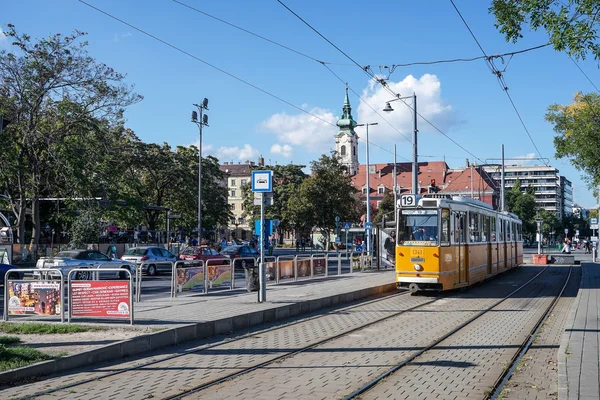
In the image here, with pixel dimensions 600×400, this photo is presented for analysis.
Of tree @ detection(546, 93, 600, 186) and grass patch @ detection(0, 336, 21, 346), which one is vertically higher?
tree @ detection(546, 93, 600, 186)

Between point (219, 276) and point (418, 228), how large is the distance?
21.3 ft

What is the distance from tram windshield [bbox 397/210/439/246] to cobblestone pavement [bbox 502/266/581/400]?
5.82m

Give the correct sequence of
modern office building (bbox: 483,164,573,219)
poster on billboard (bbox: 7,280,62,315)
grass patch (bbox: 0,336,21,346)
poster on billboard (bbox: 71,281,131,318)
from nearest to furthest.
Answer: grass patch (bbox: 0,336,21,346) → poster on billboard (bbox: 71,281,131,318) → poster on billboard (bbox: 7,280,62,315) → modern office building (bbox: 483,164,573,219)

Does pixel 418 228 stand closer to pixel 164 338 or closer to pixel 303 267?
pixel 303 267

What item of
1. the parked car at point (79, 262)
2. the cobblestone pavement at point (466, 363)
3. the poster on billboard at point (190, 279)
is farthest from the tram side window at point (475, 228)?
the parked car at point (79, 262)

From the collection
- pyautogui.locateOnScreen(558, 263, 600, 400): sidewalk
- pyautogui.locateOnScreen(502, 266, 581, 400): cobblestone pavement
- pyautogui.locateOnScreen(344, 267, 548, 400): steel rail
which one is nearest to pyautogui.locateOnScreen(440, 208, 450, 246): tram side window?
pyautogui.locateOnScreen(344, 267, 548, 400): steel rail

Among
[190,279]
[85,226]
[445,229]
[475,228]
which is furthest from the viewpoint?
[85,226]

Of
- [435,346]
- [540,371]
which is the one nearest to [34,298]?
[435,346]

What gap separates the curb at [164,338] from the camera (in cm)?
855

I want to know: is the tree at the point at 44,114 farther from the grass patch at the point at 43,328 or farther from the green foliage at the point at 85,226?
the grass patch at the point at 43,328

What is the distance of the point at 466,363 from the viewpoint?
9.43m

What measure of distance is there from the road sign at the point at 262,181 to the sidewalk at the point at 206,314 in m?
2.97

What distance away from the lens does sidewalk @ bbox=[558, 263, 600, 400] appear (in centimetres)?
683

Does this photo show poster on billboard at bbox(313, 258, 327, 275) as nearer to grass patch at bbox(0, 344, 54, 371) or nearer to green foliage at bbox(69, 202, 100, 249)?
green foliage at bbox(69, 202, 100, 249)
